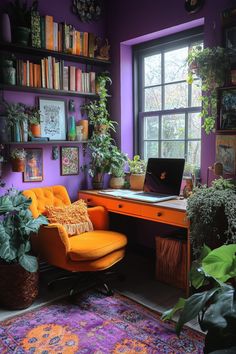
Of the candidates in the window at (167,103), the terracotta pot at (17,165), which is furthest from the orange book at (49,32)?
the terracotta pot at (17,165)

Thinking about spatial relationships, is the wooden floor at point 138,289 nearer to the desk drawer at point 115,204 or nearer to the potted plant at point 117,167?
the desk drawer at point 115,204

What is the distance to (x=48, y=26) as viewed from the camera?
3270mm

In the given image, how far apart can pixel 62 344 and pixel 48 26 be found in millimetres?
2691

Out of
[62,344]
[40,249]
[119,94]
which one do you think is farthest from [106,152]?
[62,344]

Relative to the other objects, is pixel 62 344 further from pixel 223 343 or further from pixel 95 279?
pixel 223 343

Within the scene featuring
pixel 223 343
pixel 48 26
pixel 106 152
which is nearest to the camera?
pixel 223 343

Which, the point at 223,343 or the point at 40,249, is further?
the point at 40,249

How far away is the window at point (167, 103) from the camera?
344 cm

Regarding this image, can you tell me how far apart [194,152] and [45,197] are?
151cm

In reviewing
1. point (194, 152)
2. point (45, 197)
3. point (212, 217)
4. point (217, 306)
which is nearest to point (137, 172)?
point (194, 152)

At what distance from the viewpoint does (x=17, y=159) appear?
10.3 feet

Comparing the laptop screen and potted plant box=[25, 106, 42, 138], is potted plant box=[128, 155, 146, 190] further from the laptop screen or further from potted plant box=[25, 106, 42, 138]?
potted plant box=[25, 106, 42, 138]

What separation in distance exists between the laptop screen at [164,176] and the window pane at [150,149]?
354 mm

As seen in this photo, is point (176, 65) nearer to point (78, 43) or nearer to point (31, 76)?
point (78, 43)
